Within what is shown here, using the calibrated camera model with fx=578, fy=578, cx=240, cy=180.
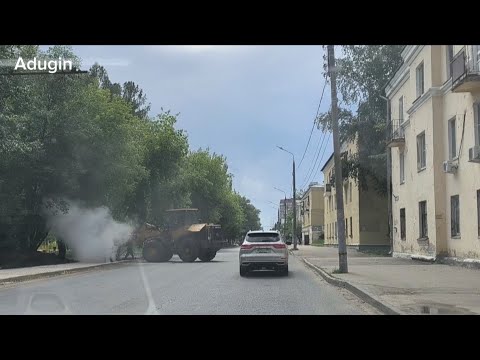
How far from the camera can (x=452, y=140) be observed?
80.5ft

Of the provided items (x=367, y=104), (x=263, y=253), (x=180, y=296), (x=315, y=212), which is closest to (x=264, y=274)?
(x=263, y=253)

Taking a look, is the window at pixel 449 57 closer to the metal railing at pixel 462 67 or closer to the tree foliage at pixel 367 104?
the metal railing at pixel 462 67

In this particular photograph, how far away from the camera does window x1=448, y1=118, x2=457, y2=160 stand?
954 inches

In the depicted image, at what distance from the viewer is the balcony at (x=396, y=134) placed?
3082 centimetres

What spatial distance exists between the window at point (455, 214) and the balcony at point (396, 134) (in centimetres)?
701

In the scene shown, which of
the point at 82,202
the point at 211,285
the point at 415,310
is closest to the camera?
the point at 415,310

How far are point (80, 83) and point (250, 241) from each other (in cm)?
1295

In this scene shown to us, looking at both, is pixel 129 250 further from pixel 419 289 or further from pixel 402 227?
pixel 419 289

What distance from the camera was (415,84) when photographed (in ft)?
91.9

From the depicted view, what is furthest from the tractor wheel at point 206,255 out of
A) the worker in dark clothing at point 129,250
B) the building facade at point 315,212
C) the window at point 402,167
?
the building facade at point 315,212

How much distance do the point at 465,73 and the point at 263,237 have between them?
29.8 feet

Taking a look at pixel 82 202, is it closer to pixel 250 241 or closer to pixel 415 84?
pixel 250 241
